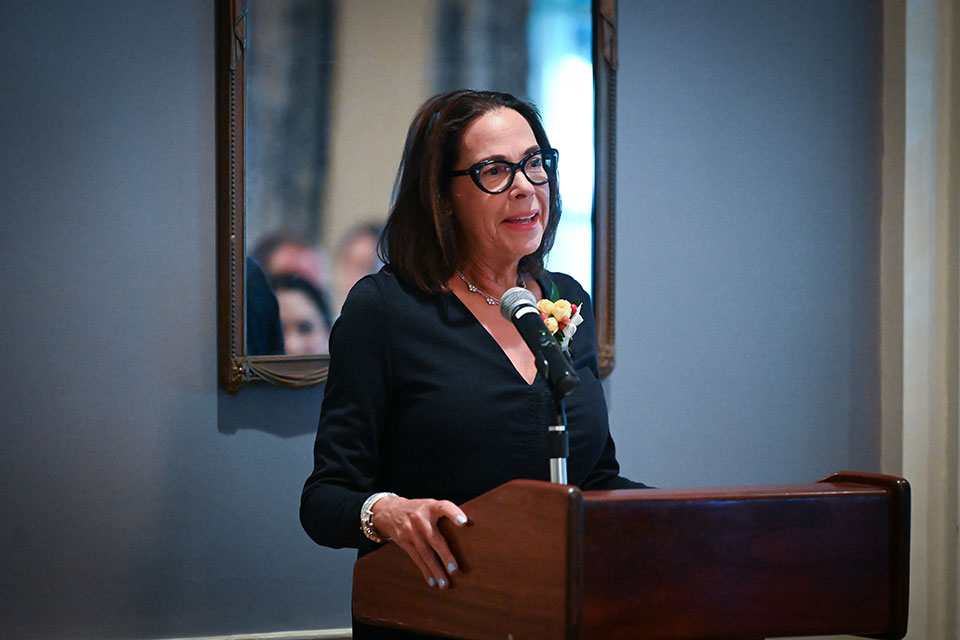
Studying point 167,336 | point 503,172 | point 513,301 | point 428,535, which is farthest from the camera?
point 167,336

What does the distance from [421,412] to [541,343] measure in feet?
1.35

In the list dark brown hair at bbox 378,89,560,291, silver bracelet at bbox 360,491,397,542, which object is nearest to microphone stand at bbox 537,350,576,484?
silver bracelet at bbox 360,491,397,542

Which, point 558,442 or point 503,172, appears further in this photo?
point 503,172

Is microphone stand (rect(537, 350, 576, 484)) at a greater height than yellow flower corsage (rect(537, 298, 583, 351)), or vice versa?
yellow flower corsage (rect(537, 298, 583, 351))

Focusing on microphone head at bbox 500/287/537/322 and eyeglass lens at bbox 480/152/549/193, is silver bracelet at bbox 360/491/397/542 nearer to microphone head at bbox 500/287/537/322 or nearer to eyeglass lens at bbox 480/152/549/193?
microphone head at bbox 500/287/537/322

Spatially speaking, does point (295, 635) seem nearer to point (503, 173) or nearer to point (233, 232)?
point (233, 232)

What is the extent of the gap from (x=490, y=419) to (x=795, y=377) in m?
1.83

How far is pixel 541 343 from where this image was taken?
1232mm

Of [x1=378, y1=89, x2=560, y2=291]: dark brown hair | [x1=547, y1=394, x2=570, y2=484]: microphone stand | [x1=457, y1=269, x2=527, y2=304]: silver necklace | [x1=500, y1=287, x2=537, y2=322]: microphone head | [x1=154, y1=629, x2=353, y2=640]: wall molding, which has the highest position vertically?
[x1=378, y1=89, x2=560, y2=291]: dark brown hair

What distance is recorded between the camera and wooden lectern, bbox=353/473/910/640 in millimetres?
999

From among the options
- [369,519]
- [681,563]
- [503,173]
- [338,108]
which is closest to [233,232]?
[338,108]

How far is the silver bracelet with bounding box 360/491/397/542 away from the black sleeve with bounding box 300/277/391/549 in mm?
106

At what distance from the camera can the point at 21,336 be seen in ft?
7.95

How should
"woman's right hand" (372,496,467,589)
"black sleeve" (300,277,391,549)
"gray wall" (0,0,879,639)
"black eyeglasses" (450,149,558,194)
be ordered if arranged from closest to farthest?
1. "woman's right hand" (372,496,467,589)
2. "black sleeve" (300,277,391,549)
3. "black eyeglasses" (450,149,558,194)
4. "gray wall" (0,0,879,639)
